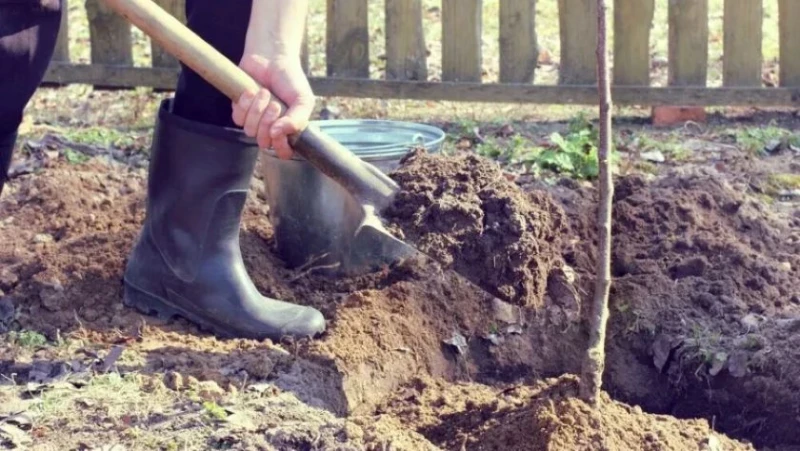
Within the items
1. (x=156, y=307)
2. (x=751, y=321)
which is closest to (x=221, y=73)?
(x=156, y=307)

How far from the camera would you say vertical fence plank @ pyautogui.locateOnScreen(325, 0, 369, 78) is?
6.04 m

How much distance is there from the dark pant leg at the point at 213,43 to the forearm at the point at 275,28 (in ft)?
0.85

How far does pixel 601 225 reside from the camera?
2.62 metres

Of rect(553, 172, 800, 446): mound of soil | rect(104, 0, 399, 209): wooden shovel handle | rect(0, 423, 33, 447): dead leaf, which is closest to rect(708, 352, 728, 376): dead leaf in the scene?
rect(553, 172, 800, 446): mound of soil

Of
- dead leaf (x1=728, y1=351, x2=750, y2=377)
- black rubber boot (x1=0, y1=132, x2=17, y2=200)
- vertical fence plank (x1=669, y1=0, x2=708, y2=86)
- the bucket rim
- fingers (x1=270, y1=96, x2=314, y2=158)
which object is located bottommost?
dead leaf (x1=728, y1=351, x2=750, y2=377)

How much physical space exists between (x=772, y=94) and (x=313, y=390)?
3755 mm

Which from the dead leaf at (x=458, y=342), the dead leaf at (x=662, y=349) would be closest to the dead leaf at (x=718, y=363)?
the dead leaf at (x=662, y=349)

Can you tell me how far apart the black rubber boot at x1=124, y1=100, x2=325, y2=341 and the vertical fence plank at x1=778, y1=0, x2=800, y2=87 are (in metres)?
3.57

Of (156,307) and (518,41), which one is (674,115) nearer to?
(518,41)

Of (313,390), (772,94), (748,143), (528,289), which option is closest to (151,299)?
(313,390)

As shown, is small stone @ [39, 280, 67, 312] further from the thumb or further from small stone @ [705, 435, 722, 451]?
small stone @ [705, 435, 722, 451]

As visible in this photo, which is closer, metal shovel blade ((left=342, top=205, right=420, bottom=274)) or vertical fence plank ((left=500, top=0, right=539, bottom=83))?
metal shovel blade ((left=342, top=205, right=420, bottom=274))

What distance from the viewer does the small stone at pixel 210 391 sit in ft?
9.32

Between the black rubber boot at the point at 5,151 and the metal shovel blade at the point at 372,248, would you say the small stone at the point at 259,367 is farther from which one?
the black rubber boot at the point at 5,151
